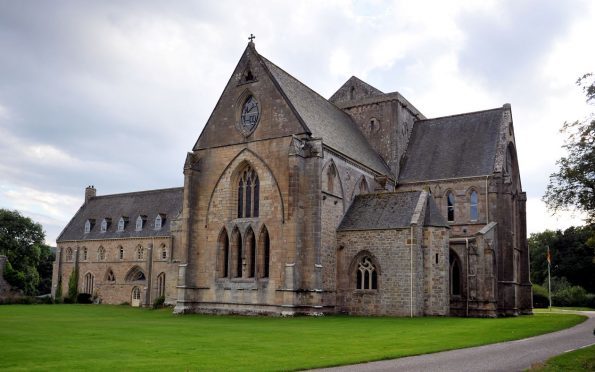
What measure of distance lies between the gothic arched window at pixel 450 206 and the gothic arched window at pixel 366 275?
36.6ft

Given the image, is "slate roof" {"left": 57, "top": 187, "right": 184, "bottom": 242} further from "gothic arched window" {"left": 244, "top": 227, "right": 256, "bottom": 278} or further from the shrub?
"gothic arched window" {"left": 244, "top": 227, "right": 256, "bottom": 278}

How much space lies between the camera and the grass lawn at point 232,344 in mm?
15492

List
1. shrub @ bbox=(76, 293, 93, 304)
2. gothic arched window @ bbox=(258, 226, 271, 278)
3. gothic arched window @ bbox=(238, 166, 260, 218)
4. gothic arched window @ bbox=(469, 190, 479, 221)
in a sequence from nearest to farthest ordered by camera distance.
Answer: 1. gothic arched window @ bbox=(258, 226, 271, 278)
2. gothic arched window @ bbox=(238, 166, 260, 218)
3. gothic arched window @ bbox=(469, 190, 479, 221)
4. shrub @ bbox=(76, 293, 93, 304)

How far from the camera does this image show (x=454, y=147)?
49.6 meters

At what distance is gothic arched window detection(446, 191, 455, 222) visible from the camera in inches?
1845

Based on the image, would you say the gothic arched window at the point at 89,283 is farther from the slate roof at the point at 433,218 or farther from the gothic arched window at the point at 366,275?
the slate roof at the point at 433,218

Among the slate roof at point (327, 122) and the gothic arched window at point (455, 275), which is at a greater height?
the slate roof at point (327, 122)

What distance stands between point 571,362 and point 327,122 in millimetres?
30707

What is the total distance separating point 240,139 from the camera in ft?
136

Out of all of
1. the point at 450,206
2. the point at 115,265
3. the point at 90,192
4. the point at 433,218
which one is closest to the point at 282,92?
the point at 433,218

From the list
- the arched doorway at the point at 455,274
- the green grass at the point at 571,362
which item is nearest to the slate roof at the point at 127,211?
the arched doorway at the point at 455,274

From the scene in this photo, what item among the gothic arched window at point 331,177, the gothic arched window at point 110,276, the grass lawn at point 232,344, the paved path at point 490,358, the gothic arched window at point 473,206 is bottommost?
the grass lawn at point 232,344

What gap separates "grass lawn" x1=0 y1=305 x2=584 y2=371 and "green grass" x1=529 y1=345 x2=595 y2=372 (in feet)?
12.0

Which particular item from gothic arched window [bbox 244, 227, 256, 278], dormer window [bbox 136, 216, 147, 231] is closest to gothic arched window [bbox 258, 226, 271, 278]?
gothic arched window [bbox 244, 227, 256, 278]
